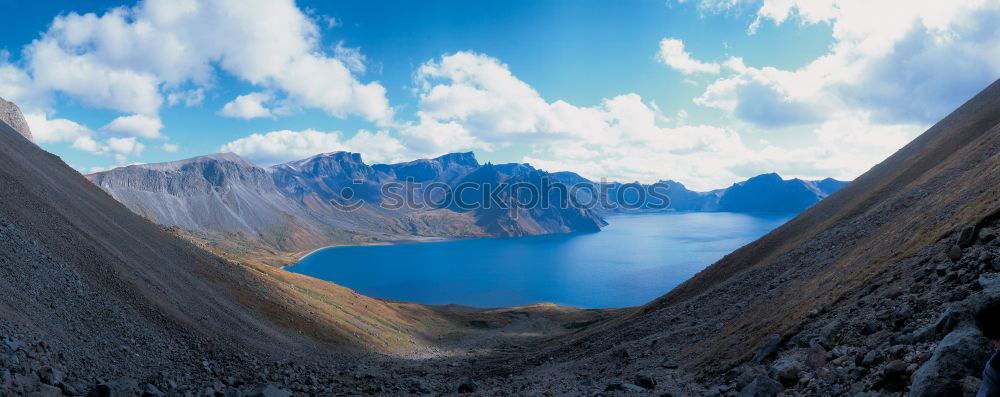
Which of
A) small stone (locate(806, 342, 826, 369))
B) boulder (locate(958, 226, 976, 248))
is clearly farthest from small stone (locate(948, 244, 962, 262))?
small stone (locate(806, 342, 826, 369))

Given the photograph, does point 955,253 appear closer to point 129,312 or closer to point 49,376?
point 49,376

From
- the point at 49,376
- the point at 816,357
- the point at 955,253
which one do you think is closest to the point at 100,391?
the point at 49,376

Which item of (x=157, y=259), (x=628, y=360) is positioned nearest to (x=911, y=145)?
(x=628, y=360)

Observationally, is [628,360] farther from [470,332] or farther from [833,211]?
[470,332]

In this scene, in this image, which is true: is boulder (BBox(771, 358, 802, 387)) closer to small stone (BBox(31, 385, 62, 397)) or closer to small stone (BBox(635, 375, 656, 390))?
small stone (BBox(635, 375, 656, 390))

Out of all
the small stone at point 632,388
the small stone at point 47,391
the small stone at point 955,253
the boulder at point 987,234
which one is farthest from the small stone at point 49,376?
the boulder at point 987,234
